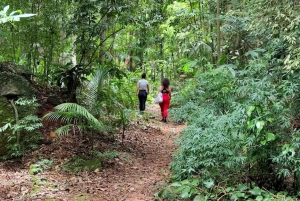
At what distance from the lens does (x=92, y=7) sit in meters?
6.37

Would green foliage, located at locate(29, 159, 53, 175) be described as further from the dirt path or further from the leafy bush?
the leafy bush

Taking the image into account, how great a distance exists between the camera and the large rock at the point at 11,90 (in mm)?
5660

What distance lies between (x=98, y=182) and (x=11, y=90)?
105 inches

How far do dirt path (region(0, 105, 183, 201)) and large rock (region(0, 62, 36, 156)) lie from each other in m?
0.94

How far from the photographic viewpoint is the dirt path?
14.1 ft

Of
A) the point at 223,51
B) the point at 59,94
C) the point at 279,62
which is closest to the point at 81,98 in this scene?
the point at 59,94

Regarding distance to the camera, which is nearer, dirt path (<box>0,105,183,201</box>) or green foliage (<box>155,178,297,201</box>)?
green foliage (<box>155,178,297,201</box>)

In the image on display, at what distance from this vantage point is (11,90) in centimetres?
596

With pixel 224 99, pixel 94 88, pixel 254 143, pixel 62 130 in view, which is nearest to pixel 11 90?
pixel 94 88

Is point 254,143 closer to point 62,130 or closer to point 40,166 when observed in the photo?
point 62,130

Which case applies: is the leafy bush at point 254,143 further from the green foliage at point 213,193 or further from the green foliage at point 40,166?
the green foliage at point 40,166

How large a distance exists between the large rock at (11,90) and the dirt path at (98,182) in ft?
3.09

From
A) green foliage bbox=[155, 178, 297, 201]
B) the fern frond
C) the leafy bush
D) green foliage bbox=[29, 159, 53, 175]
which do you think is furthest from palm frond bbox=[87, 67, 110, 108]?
green foliage bbox=[155, 178, 297, 201]

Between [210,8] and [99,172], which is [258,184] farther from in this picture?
[210,8]
